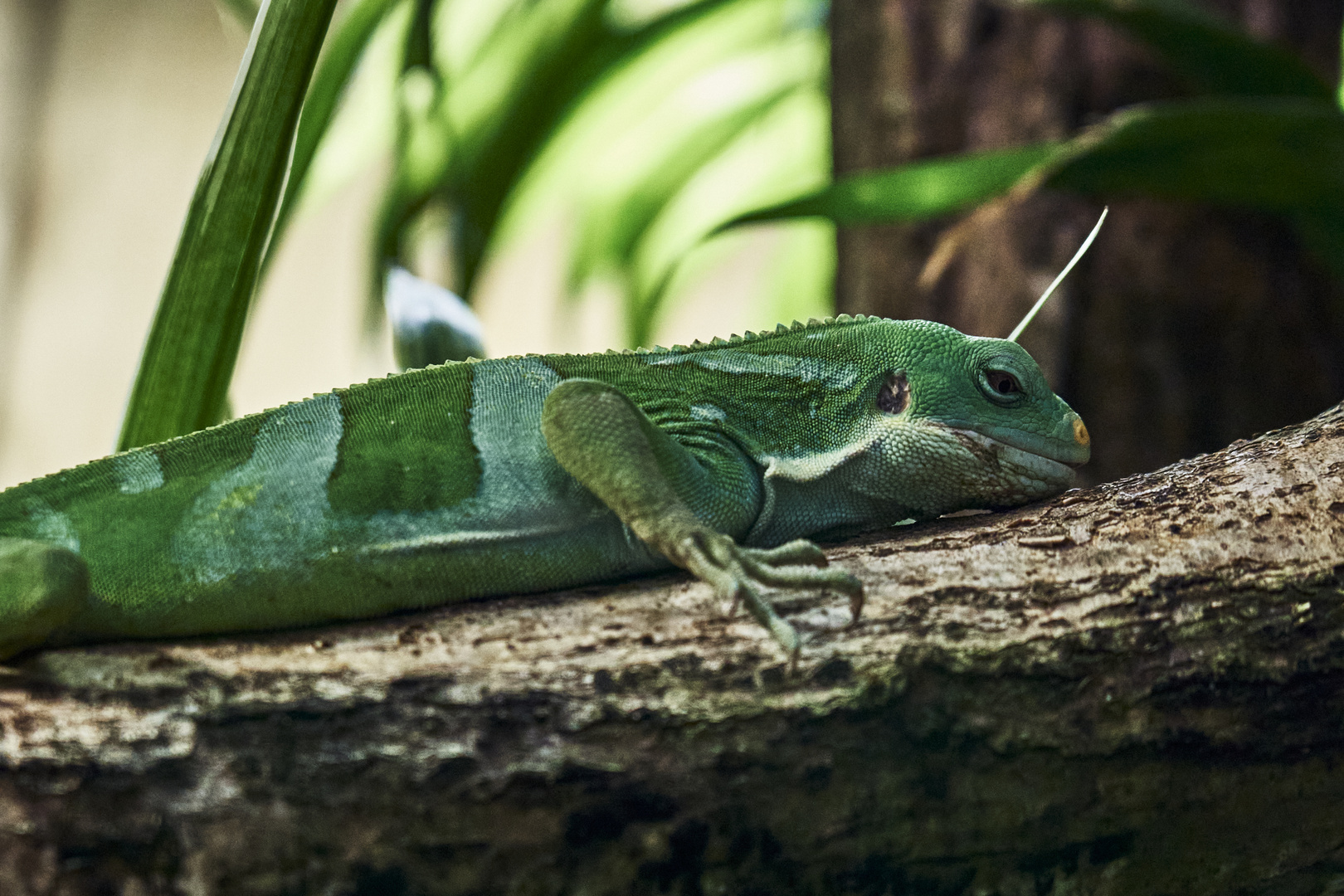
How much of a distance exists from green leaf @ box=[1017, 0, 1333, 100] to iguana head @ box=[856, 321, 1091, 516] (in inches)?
55.0

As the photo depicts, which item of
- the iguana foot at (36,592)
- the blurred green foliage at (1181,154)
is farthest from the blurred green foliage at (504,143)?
the blurred green foliage at (1181,154)

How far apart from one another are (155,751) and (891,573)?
1.19 meters

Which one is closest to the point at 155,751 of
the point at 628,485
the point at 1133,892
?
the point at 628,485

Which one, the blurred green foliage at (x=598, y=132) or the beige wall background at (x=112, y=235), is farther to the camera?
the beige wall background at (x=112, y=235)

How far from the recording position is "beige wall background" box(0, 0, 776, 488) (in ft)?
30.1

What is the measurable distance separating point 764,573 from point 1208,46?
8.05 ft

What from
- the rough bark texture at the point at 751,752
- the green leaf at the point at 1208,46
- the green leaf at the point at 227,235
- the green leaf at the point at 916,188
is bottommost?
the rough bark texture at the point at 751,752

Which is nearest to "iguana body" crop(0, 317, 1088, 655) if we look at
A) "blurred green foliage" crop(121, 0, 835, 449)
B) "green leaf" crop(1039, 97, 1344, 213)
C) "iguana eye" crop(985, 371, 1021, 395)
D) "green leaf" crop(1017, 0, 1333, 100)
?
"iguana eye" crop(985, 371, 1021, 395)

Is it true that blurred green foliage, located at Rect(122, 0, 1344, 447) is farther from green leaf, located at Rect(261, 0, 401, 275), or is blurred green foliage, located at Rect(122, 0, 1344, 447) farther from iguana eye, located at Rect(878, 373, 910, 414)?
iguana eye, located at Rect(878, 373, 910, 414)

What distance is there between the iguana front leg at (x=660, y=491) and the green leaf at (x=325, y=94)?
93 cm

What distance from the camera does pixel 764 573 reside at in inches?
69.0

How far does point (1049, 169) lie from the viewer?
122 inches

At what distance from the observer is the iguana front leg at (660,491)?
5.72ft

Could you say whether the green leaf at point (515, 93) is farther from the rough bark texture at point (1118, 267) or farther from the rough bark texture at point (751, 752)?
the rough bark texture at point (751, 752)
